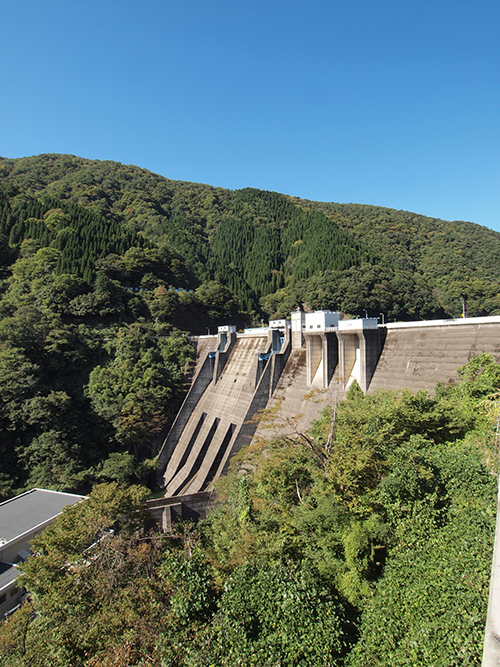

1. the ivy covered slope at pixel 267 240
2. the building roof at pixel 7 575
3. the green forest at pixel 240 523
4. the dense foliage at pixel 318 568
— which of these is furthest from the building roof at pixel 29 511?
the ivy covered slope at pixel 267 240

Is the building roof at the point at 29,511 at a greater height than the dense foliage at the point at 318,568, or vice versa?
the dense foliage at the point at 318,568

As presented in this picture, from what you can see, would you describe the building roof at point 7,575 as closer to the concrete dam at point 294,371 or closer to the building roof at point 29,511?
the building roof at point 29,511

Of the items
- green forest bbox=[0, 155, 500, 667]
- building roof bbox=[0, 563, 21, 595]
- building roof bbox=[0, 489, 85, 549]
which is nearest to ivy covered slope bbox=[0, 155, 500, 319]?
green forest bbox=[0, 155, 500, 667]

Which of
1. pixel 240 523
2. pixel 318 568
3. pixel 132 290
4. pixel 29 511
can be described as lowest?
pixel 29 511

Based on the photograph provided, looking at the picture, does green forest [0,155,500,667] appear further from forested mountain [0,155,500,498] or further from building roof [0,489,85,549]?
building roof [0,489,85,549]

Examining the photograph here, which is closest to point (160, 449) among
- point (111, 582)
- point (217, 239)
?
point (111, 582)

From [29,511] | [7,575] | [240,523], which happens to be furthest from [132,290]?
[240,523]

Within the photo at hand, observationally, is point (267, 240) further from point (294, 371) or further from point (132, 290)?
point (294, 371)
